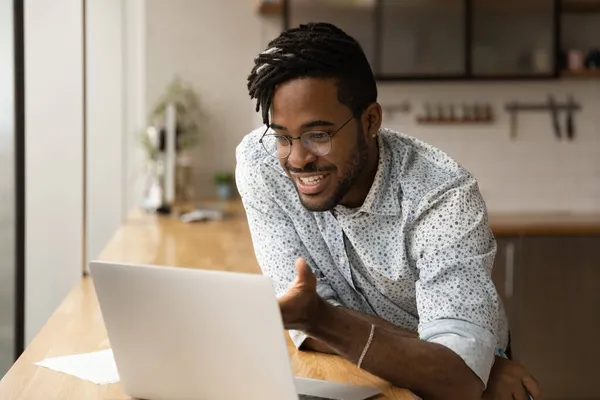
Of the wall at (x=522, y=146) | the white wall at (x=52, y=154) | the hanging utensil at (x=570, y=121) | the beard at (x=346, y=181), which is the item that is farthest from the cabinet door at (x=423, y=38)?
the beard at (x=346, y=181)

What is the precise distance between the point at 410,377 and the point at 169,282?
455mm

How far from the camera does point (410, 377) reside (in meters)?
1.53

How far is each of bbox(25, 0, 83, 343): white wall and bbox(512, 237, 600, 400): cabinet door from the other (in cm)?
230

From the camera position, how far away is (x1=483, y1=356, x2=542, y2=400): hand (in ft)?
5.60

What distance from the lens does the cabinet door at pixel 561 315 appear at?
440 cm

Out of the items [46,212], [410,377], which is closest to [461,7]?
[46,212]

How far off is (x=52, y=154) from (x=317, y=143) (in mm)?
1299

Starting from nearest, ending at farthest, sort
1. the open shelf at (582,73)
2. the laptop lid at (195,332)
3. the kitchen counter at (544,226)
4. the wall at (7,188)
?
1. the laptop lid at (195,332)
2. the wall at (7,188)
3. the kitchen counter at (544,226)
4. the open shelf at (582,73)

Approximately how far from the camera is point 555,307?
14.6 ft

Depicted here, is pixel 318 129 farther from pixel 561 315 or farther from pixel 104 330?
pixel 561 315

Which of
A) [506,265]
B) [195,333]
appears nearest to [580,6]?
[506,265]

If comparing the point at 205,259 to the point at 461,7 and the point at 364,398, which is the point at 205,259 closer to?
the point at 364,398

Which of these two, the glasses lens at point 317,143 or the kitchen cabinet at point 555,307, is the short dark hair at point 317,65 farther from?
the kitchen cabinet at point 555,307

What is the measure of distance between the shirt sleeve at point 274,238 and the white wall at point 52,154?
0.76m
